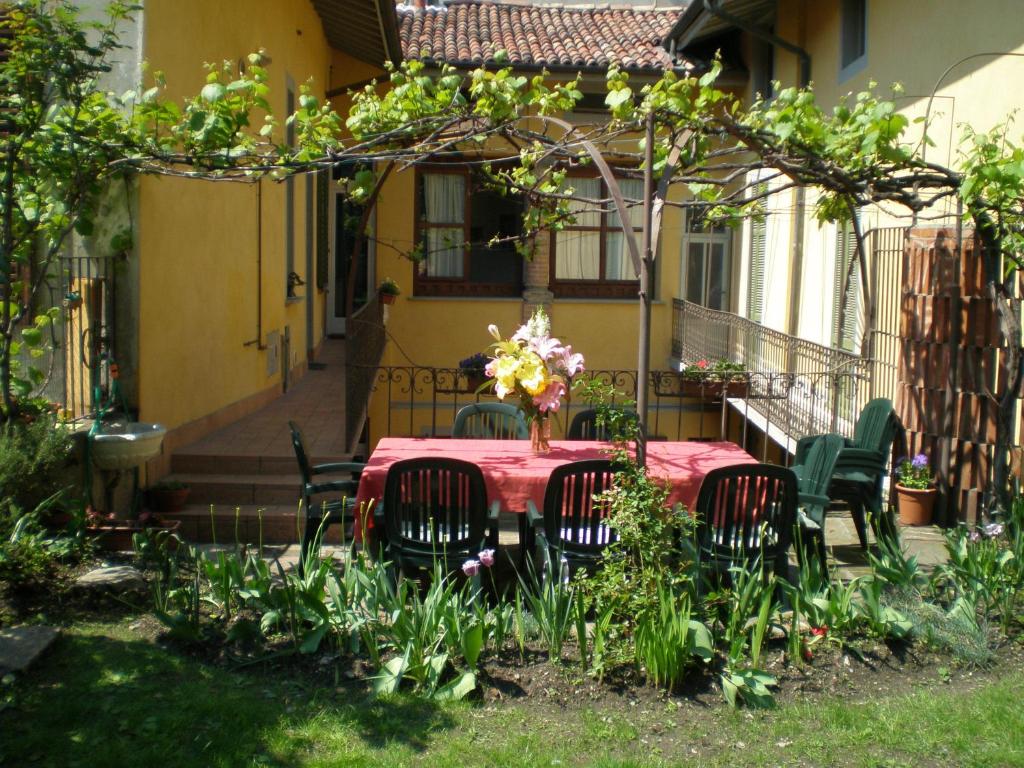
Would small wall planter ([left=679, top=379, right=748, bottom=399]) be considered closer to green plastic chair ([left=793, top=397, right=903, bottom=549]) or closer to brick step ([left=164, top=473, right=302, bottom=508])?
green plastic chair ([left=793, top=397, right=903, bottom=549])

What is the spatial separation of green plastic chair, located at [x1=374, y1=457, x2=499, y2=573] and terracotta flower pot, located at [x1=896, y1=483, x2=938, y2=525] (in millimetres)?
4155

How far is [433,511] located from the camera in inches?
231

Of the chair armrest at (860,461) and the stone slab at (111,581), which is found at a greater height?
the chair armrest at (860,461)

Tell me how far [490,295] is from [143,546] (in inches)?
448

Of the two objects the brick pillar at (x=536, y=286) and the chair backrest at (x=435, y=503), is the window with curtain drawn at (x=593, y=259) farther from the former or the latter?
the chair backrest at (x=435, y=503)

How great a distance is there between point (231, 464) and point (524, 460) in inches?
114

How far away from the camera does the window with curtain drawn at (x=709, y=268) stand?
56.7ft

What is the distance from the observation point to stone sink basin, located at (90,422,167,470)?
667cm

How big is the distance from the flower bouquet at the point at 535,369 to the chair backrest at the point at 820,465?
1.75m

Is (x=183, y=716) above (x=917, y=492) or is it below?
below

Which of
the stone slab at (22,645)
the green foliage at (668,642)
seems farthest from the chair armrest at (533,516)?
the stone slab at (22,645)

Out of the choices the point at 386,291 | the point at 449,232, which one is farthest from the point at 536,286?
the point at 386,291

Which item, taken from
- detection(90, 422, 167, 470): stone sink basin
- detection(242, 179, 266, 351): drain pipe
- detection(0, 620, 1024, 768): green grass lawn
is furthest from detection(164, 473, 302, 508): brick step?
detection(0, 620, 1024, 768): green grass lawn

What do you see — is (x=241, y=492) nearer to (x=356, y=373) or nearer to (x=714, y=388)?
(x=356, y=373)
